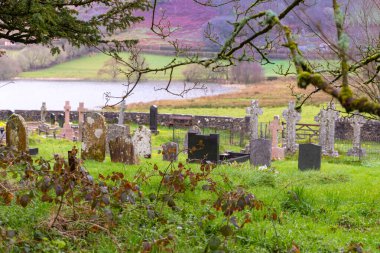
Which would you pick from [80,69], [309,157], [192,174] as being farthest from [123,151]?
[80,69]

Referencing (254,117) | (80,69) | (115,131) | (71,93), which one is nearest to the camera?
(115,131)

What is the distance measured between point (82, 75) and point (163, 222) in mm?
59767

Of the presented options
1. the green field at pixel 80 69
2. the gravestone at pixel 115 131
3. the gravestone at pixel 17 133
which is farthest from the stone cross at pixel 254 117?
the green field at pixel 80 69

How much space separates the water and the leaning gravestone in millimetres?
30479

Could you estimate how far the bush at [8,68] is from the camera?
184ft

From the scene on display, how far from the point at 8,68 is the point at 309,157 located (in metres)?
48.1

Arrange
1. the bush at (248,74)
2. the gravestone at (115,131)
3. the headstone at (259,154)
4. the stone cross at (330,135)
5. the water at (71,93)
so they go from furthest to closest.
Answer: the bush at (248,74) → the water at (71,93) → the stone cross at (330,135) → the gravestone at (115,131) → the headstone at (259,154)

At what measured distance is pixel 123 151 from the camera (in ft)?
41.9

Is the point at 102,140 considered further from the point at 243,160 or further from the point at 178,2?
the point at 178,2

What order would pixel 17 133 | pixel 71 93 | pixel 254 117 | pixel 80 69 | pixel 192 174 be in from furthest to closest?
pixel 80 69, pixel 71 93, pixel 254 117, pixel 17 133, pixel 192 174

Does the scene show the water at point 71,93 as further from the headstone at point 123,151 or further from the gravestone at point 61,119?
the headstone at point 123,151

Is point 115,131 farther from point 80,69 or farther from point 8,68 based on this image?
point 80,69

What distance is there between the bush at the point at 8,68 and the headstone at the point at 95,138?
44178mm

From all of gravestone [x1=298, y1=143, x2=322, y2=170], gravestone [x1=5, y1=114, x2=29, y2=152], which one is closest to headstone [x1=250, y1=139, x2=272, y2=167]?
gravestone [x1=298, y1=143, x2=322, y2=170]
